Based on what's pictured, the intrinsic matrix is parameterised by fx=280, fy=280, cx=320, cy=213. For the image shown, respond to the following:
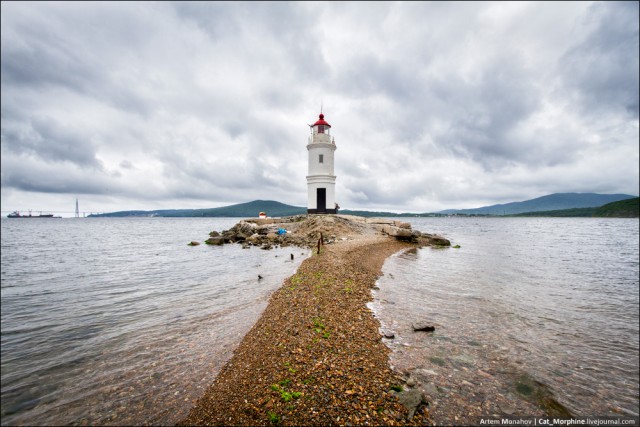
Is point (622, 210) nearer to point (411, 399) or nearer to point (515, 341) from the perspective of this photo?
point (515, 341)

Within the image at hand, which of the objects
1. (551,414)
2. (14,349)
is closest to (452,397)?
(551,414)

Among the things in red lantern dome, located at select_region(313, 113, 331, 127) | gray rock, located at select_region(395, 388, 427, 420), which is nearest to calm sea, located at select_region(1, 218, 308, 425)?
gray rock, located at select_region(395, 388, 427, 420)

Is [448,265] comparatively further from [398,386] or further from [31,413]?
[31,413]

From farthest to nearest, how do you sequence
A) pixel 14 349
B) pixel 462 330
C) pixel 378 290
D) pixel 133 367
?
pixel 378 290 → pixel 462 330 → pixel 14 349 → pixel 133 367

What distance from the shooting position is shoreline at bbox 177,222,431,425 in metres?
4.44

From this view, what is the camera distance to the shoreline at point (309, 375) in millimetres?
4441

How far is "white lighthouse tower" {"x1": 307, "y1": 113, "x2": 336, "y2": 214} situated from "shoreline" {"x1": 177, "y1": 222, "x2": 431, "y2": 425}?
3091 cm

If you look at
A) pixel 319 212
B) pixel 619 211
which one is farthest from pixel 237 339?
pixel 619 211

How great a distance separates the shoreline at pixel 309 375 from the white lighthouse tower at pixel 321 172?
101 ft

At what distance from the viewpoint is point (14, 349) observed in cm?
732

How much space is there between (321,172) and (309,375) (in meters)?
35.4

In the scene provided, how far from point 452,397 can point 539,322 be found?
21.2ft

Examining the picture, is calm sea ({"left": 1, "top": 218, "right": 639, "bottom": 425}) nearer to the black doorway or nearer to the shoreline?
the shoreline

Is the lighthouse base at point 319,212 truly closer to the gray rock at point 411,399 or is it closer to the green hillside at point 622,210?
the gray rock at point 411,399
